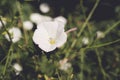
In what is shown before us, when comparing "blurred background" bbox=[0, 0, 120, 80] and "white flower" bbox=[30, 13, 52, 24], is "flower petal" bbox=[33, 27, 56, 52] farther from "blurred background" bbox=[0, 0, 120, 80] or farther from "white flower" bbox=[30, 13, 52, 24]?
"white flower" bbox=[30, 13, 52, 24]

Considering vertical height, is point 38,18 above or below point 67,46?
below

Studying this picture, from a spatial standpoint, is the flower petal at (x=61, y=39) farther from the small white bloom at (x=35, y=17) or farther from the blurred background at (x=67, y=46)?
the small white bloom at (x=35, y=17)

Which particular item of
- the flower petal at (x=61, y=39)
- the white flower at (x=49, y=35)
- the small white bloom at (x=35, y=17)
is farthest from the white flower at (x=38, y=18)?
the flower petal at (x=61, y=39)

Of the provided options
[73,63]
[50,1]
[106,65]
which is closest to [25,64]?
[73,63]

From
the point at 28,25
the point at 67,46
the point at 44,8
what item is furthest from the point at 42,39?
the point at 44,8

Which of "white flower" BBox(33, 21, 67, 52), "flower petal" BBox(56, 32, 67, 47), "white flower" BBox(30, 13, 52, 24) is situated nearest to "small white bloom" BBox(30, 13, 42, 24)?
"white flower" BBox(30, 13, 52, 24)

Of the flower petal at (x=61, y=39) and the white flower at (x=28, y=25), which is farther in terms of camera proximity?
the white flower at (x=28, y=25)

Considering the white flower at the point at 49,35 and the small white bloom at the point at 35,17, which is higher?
the white flower at the point at 49,35

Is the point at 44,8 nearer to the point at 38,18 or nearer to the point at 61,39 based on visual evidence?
the point at 38,18
